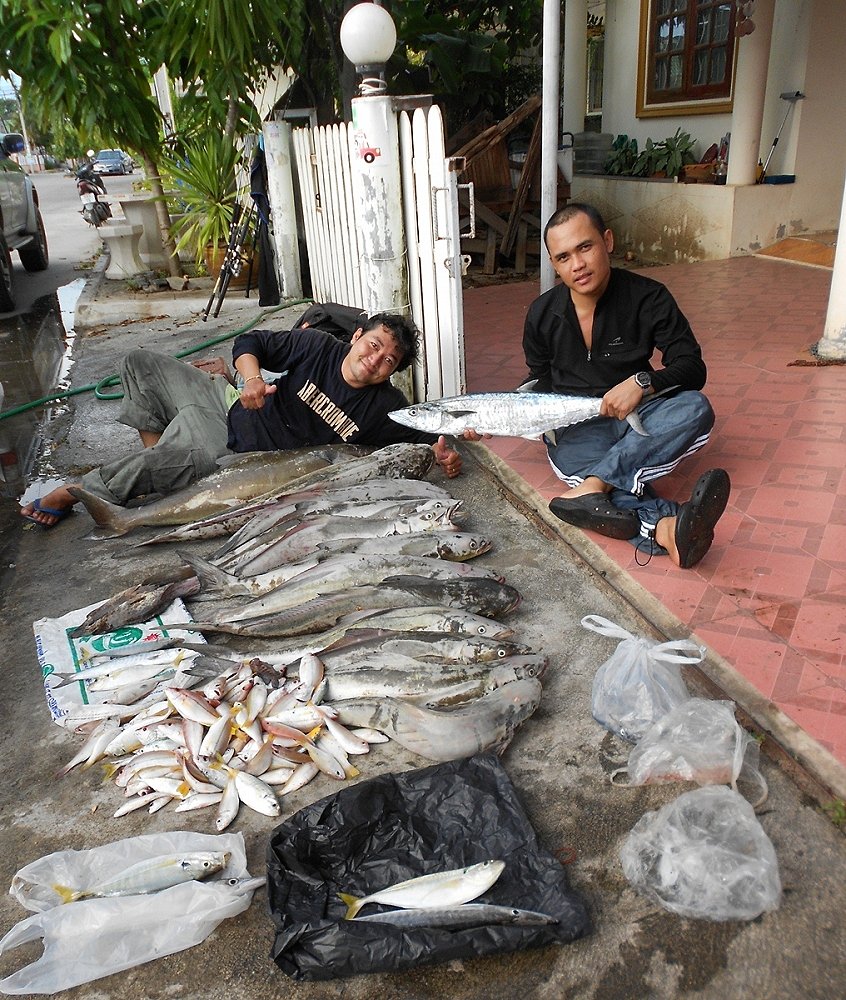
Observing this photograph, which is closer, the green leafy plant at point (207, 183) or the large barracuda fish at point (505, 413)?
the large barracuda fish at point (505, 413)

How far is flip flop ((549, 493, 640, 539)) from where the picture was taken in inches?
145

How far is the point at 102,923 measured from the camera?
2.10 meters

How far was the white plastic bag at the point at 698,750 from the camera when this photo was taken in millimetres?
2428

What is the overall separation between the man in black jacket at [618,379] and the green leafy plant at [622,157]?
27.2 ft

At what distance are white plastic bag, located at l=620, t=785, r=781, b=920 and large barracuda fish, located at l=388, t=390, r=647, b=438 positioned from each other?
1.96m

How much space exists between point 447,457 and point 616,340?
1378mm

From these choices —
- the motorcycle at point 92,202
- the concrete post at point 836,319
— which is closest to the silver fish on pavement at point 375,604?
the concrete post at point 836,319

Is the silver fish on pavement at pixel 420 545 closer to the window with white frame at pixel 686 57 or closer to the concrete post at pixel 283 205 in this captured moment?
the concrete post at pixel 283 205

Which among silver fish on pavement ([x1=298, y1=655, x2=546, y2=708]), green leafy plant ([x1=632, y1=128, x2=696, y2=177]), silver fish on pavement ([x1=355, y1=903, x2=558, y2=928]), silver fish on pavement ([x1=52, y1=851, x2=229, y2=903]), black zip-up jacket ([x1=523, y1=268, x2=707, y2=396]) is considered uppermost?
green leafy plant ([x1=632, y1=128, x2=696, y2=177])

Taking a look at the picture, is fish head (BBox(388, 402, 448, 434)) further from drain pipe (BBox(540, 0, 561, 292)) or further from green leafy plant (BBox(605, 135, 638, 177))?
green leafy plant (BBox(605, 135, 638, 177))

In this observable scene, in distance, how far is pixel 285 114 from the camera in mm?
9758

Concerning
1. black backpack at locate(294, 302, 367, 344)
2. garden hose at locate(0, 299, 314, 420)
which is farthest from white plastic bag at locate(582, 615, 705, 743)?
garden hose at locate(0, 299, 314, 420)

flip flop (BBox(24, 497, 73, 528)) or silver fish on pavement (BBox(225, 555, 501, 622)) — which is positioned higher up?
silver fish on pavement (BBox(225, 555, 501, 622))

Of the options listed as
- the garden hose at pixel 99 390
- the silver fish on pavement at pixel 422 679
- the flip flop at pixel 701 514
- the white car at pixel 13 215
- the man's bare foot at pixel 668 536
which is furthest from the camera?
the white car at pixel 13 215
